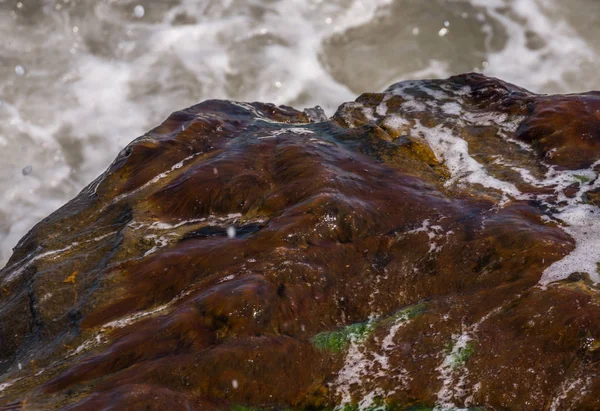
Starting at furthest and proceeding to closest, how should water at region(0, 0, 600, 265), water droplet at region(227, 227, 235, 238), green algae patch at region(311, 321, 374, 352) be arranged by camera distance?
1. water at region(0, 0, 600, 265)
2. water droplet at region(227, 227, 235, 238)
3. green algae patch at region(311, 321, 374, 352)

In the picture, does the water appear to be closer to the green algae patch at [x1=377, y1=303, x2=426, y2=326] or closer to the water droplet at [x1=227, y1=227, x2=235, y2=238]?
the water droplet at [x1=227, y1=227, x2=235, y2=238]

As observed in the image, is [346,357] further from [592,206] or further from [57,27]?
[57,27]

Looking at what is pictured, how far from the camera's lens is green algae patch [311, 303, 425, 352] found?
516cm

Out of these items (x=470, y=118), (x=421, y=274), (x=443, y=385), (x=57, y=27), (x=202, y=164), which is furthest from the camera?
(x=57, y=27)

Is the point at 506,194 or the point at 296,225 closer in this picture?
the point at 296,225

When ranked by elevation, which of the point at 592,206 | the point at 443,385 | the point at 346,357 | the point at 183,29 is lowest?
the point at 443,385

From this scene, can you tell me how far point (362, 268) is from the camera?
579cm

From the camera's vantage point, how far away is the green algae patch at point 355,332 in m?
5.16

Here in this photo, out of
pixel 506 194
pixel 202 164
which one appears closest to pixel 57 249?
pixel 202 164

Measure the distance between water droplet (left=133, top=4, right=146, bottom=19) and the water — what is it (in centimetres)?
3

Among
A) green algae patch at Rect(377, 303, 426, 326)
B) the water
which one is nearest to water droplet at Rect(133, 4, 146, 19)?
the water

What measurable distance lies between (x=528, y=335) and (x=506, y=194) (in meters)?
1.93

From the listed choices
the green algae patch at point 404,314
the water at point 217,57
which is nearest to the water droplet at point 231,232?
the green algae patch at point 404,314

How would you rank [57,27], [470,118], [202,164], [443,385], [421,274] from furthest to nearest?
[57,27]
[470,118]
[202,164]
[421,274]
[443,385]
